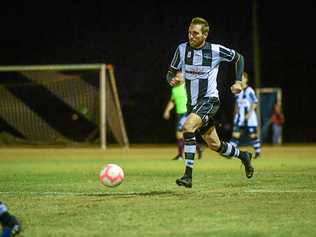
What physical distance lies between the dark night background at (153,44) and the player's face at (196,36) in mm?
21825

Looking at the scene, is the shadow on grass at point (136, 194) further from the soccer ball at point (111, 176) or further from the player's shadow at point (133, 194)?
the soccer ball at point (111, 176)

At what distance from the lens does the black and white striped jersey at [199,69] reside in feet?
37.3

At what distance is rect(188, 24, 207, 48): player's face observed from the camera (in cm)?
1112

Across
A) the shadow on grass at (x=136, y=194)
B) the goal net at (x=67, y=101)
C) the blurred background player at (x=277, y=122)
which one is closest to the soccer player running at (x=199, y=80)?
the shadow on grass at (x=136, y=194)

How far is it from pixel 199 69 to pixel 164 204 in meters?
2.74

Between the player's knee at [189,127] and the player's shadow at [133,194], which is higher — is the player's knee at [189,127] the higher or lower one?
the higher one

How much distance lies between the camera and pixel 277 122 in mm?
31594

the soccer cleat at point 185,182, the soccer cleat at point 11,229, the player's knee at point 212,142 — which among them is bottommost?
the soccer cleat at point 185,182

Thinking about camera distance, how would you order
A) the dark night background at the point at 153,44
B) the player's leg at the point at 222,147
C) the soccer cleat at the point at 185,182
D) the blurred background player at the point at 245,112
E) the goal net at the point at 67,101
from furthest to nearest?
the dark night background at the point at 153,44, the goal net at the point at 67,101, the blurred background player at the point at 245,112, the player's leg at the point at 222,147, the soccer cleat at the point at 185,182

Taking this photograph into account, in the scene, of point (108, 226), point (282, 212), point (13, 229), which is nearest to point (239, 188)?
point (282, 212)

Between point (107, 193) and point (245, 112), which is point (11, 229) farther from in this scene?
point (245, 112)

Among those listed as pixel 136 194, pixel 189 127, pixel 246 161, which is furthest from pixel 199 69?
pixel 136 194

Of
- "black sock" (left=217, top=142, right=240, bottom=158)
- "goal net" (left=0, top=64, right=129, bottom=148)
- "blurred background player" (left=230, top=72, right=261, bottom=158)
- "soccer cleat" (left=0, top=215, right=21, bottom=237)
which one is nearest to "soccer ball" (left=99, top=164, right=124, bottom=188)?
"black sock" (left=217, top=142, right=240, bottom=158)

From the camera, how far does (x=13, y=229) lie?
6.91 m
